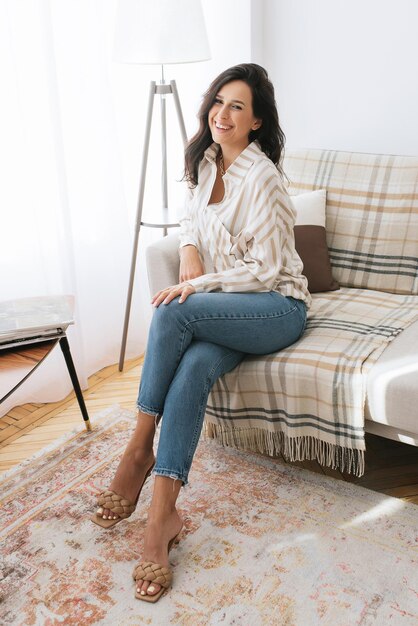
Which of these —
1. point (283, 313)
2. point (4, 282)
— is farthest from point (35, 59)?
point (283, 313)

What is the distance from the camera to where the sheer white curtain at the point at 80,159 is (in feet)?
7.65

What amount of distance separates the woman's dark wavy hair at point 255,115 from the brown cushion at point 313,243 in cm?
28

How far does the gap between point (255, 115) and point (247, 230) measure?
0.34m

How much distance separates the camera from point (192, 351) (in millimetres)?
1800

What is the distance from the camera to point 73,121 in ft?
8.27

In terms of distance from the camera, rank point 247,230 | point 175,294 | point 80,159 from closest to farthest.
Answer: point 175,294 < point 247,230 < point 80,159

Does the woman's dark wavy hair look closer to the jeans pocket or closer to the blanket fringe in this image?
the jeans pocket

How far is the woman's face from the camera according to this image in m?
1.96

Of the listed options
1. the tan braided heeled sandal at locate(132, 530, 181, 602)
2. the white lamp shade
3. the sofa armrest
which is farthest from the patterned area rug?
the white lamp shade

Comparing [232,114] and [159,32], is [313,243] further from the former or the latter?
[159,32]

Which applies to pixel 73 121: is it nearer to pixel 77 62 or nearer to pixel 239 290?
pixel 77 62

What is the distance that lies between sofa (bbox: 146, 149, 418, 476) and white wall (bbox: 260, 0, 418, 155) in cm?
33

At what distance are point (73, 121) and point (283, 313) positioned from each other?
1.16 m

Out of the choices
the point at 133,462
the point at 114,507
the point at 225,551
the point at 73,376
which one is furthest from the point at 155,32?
the point at 225,551
